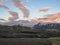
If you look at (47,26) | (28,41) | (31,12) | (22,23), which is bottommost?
(28,41)

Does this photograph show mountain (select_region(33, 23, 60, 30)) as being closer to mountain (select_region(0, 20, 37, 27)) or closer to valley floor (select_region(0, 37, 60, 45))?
mountain (select_region(0, 20, 37, 27))

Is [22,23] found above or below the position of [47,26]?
above

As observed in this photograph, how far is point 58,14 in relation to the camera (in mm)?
14656

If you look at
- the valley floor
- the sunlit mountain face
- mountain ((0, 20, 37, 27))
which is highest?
the sunlit mountain face

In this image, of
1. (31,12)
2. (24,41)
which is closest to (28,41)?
(24,41)

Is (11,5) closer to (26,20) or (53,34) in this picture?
(26,20)

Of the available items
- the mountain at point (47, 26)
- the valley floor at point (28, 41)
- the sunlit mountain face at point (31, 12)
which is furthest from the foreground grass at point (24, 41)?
the sunlit mountain face at point (31, 12)

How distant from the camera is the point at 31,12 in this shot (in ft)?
48.2

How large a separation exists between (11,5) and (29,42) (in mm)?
1269

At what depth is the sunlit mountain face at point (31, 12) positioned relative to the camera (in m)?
14.7

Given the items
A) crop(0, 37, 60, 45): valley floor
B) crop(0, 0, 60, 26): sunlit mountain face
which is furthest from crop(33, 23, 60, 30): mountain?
crop(0, 37, 60, 45): valley floor

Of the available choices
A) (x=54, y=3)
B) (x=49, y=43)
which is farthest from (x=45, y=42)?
(x=54, y=3)

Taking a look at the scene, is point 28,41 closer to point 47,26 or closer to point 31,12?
point 47,26

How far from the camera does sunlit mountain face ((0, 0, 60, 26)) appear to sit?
1466 cm
